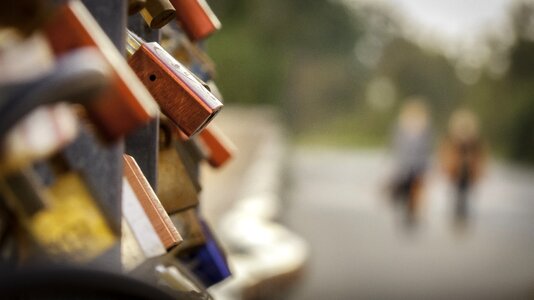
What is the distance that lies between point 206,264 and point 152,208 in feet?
1.70

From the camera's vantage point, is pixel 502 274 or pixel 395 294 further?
pixel 502 274

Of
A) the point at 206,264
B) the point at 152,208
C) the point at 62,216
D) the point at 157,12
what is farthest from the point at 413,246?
the point at 62,216

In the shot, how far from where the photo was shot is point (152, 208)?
1.32 metres

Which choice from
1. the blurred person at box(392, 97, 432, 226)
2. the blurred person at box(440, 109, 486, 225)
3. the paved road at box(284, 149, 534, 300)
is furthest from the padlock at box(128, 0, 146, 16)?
the blurred person at box(440, 109, 486, 225)

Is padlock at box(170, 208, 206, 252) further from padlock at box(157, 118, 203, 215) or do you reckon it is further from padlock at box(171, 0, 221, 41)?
padlock at box(171, 0, 221, 41)

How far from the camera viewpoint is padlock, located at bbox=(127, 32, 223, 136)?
1466 mm

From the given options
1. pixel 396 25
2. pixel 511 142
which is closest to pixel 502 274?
pixel 511 142

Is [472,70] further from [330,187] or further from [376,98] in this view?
[330,187]

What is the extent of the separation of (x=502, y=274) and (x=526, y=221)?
692 centimetres

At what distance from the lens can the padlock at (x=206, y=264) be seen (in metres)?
1.81

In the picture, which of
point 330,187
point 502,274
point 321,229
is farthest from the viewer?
point 330,187

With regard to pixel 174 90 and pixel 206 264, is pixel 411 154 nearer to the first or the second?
pixel 206 264

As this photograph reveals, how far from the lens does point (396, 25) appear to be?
85000 millimetres

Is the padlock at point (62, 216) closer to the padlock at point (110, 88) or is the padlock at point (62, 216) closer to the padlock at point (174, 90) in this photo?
the padlock at point (110, 88)
